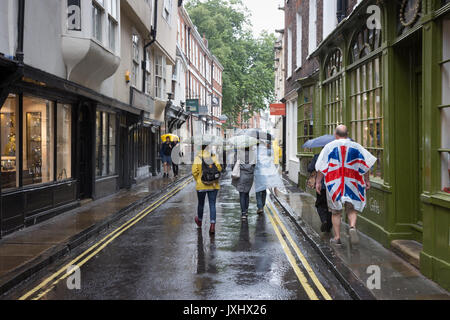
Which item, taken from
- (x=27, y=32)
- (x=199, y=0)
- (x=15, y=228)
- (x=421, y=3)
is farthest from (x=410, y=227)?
(x=199, y=0)

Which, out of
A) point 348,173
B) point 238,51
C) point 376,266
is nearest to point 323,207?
point 348,173

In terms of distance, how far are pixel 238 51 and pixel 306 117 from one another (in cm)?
3681

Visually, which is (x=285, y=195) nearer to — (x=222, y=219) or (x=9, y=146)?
(x=222, y=219)

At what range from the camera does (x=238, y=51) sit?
169 ft

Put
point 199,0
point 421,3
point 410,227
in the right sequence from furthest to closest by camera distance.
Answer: point 199,0
point 410,227
point 421,3

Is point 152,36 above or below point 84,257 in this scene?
above

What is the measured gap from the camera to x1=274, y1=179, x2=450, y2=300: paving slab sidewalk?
201 inches

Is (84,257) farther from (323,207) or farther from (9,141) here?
(323,207)

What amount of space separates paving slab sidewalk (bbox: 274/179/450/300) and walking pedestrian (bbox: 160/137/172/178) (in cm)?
1262

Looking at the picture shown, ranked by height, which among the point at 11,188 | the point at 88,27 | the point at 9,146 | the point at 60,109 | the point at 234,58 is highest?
the point at 234,58


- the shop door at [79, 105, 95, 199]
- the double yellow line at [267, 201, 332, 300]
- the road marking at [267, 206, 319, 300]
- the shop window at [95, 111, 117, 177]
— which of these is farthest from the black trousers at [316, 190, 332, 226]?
the shop window at [95, 111, 117, 177]

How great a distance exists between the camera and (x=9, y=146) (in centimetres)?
888

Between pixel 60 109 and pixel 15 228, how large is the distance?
3745 mm

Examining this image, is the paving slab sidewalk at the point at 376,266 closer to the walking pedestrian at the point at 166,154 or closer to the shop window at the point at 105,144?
the shop window at the point at 105,144
